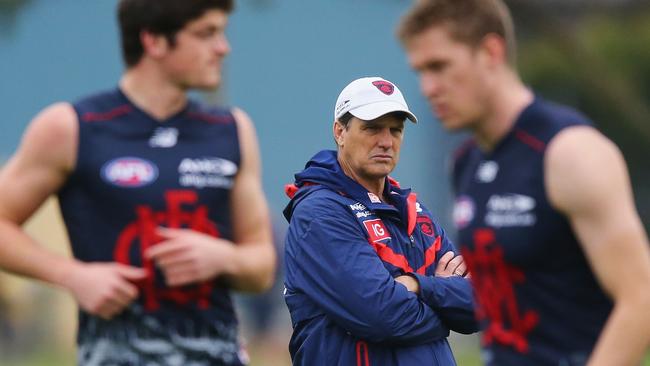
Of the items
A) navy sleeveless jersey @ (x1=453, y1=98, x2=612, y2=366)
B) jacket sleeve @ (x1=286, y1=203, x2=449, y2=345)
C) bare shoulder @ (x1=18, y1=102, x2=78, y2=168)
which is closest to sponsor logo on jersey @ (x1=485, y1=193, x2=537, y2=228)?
navy sleeveless jersey @ (x1=453, y1=98, x2=612, y2=366)

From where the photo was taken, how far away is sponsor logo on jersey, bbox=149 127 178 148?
5.10 metres

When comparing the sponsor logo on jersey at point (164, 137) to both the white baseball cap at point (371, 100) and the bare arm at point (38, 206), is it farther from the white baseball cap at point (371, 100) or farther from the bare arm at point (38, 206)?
the white baseball cap at point (371, 100)

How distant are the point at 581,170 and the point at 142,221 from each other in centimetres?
178

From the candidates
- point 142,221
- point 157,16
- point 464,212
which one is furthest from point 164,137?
point 464,212

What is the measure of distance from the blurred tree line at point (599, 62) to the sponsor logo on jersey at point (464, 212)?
17083 mm

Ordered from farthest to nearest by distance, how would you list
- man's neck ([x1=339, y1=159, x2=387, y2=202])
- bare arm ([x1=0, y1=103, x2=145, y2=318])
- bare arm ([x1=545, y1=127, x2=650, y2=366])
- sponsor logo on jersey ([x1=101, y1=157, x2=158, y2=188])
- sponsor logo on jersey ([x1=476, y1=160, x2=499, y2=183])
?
man's neck ([x1=339, y1=159, x2=387, y2=202]) → sponsor logo on jersey ([x1=101, y1=157, x2=158, y2=188]) → bare arm ([x1=0, y1=103, x2=145, y2=318]) → sponsor logo on jersey ([x1=476, y1=160, x2=499, y2=183]) → bare arm ([x1=545, y1=127, x2=650, y2=366])

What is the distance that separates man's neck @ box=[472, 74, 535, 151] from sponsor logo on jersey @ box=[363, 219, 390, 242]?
1.07 meters

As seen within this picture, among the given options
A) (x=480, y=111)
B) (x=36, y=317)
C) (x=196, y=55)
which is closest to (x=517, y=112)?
(x=480, y=111)

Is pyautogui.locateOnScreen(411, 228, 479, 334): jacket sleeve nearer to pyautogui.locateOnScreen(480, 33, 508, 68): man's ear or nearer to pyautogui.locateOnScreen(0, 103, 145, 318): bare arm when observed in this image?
pyautogui.locateOnScreen(0, 103, 145, 318): bare arm

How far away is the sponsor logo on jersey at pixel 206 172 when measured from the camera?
5.04 m

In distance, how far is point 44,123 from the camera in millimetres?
4969

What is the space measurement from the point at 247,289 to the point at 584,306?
5.20ft

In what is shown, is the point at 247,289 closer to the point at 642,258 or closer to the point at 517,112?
the point at 517,112

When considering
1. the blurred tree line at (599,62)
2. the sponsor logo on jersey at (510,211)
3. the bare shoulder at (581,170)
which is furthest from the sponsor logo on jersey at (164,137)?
the blurred tree line at (599,62)
